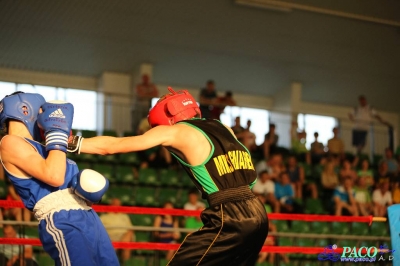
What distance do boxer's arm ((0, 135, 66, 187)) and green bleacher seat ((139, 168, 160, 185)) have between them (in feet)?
24.9

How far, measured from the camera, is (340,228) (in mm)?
10742

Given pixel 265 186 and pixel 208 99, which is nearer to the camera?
pixel 265 186

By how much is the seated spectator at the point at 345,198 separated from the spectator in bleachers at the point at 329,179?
0.55m

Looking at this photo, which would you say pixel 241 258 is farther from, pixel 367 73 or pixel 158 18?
pixel 367 73

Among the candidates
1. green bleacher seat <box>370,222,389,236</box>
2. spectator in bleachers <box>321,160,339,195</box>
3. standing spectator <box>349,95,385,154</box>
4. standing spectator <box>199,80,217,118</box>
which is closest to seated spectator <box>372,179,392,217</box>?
green bleacher seat <box>370,222,389,236</box>

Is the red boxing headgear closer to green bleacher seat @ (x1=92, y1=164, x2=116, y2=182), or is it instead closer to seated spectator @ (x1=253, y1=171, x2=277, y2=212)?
seated spectator @ (x1=253, y1=171, x2=277, y2=212)

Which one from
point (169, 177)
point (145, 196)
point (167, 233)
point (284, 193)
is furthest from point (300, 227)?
point (167, 233)

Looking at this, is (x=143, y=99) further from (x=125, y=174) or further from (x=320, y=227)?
(x=320, y=227)

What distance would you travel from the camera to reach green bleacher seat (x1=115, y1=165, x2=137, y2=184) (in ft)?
36.1

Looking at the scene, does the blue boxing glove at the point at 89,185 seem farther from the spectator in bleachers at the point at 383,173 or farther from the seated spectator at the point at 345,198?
the spectator in bleachers at the point at 383,173

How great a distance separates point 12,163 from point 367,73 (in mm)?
13817

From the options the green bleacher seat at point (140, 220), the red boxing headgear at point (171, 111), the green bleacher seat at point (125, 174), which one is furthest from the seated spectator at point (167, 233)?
the red boxing headgear at point (171, 111)

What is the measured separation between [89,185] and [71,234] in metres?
0.26

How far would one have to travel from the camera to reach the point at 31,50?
1423 centimetres
